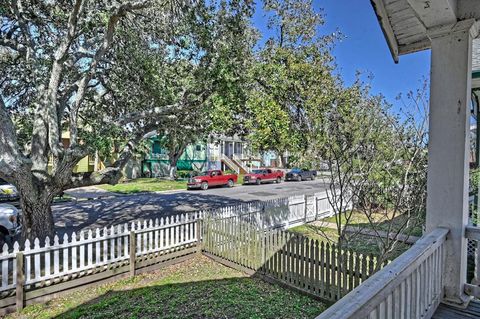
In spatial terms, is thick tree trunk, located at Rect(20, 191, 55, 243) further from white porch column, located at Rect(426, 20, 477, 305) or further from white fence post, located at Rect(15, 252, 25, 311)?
white porch column, located at Rect(426, 20, 477, 305)

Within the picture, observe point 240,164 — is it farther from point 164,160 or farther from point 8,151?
point 8,151

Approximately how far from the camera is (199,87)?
805 centimetres

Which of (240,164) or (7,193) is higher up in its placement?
(240,164)

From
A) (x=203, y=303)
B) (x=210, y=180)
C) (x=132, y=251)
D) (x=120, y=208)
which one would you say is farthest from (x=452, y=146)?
(x=210, y=180)

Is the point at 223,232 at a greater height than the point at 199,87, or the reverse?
the point at 199,87

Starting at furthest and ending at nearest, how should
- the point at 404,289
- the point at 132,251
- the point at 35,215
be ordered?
the point at 35,215, the point at 132,251, the point at 404,289

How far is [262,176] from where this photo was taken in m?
27.2

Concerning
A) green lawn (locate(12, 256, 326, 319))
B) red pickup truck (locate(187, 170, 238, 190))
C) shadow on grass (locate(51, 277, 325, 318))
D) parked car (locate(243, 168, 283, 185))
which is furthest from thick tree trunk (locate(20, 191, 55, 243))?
parked car (locate(243, 168, 283, 185))

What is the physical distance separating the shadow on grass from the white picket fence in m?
0.76

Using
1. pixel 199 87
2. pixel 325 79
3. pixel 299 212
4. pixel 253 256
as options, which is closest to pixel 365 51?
pixel 325 79

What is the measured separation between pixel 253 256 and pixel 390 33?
5087 mm

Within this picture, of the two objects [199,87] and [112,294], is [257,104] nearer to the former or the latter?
[199,87]

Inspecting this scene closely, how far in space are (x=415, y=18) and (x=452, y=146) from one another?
1.77 m

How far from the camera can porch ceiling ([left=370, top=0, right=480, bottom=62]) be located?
2887 millimetres
